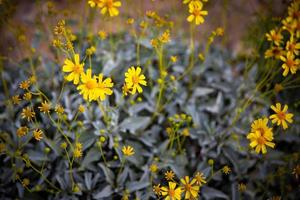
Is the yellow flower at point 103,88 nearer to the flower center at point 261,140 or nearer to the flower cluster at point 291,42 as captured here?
the flower center at point 261,140

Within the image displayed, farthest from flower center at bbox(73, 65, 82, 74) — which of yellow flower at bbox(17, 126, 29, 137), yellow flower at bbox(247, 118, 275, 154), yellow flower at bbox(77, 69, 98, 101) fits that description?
yellow flower at bbox(247, 118, 275, 154)

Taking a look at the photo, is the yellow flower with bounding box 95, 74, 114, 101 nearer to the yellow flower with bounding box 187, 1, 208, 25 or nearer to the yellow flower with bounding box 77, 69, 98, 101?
the yellow flower with bounding box 77, 69, 98, 101

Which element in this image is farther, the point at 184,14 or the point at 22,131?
the point at 184,14

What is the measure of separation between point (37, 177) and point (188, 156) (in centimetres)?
94

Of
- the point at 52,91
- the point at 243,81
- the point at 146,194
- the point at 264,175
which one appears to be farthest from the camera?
the point at 243,81

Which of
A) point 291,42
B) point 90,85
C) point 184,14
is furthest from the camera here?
point 184,14

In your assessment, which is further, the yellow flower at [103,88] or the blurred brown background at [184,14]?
the blurred brown background at [184,14]

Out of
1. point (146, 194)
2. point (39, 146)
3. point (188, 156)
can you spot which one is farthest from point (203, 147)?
point (39, 146)

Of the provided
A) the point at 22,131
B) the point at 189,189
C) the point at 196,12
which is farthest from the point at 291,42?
the point at 22,131

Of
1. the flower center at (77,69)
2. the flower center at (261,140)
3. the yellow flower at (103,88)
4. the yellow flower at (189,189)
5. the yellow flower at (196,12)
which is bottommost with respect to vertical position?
the yellow flower at (189,189)

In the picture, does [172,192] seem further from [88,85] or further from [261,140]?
[88,85]

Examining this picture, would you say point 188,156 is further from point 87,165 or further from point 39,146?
point 39,146

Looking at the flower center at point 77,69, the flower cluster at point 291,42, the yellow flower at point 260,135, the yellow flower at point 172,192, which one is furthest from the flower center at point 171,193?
the flower cluster at point 291,42

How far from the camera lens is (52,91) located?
2373 millimetres
